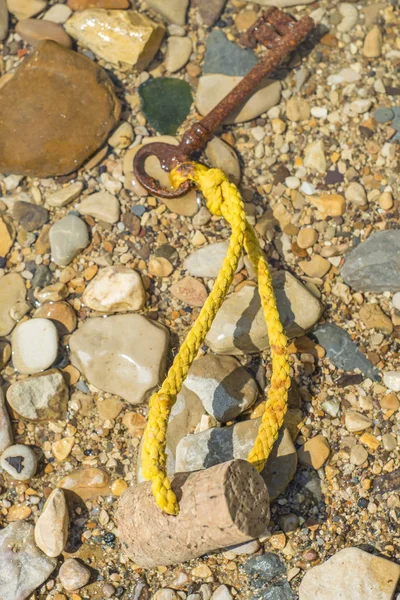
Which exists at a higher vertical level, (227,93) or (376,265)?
(227,93)

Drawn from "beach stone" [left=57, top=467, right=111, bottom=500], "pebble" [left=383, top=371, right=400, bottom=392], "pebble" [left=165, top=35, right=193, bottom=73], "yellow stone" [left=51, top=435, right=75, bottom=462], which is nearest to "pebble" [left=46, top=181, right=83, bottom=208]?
"pebble" [left=165, top=35, right=193, bottom=73]

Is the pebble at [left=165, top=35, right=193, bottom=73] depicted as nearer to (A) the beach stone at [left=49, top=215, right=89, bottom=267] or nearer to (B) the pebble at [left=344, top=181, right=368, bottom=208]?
Answer: (A) the beach stone at [left=49, top=215, right=89, bottom=267]

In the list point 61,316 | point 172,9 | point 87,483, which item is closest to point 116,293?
point 61,316

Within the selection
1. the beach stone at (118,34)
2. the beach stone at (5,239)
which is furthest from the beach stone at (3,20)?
the beach stone at (5,239)

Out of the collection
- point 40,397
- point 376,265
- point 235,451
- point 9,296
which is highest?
point 376,265

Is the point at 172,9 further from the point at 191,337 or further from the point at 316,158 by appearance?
the point at 191,337

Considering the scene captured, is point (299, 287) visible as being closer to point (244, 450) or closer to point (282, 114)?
point (244, 450)

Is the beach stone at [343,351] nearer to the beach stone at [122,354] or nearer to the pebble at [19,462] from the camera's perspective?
the beach stone at [122,354]
